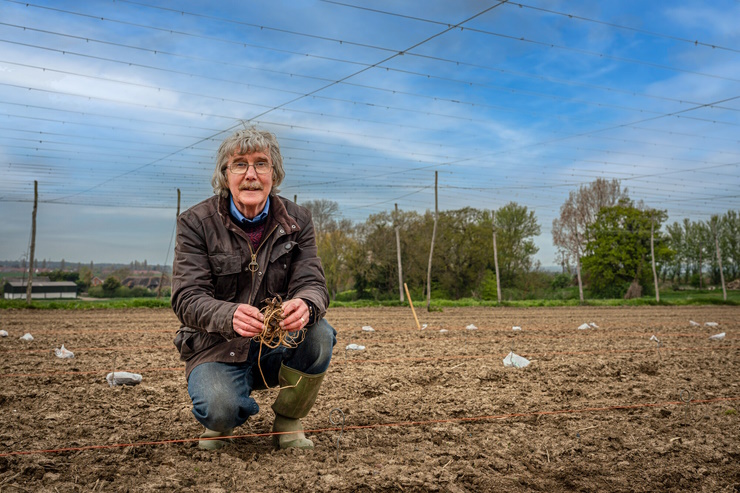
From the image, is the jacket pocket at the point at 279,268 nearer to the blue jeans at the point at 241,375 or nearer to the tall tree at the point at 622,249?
the blue jeans at the point at 241,375

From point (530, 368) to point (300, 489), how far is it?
3.99m

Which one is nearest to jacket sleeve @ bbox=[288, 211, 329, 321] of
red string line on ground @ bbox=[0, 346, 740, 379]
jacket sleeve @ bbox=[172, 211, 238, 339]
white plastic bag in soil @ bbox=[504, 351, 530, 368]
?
jacket sleeve @ bbox=[172, 211, 238, 339]

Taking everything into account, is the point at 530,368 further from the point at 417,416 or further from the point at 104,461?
the point at 104,461

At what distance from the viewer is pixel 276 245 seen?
9.58 ft

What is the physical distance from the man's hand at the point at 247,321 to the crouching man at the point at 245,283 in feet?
0.67

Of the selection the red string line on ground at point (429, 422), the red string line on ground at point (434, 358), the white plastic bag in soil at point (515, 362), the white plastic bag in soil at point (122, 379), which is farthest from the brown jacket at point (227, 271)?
the white plastic bag in soil at point (515, 362)

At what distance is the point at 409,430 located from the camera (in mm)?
3430

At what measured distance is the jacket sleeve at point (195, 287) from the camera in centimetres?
258

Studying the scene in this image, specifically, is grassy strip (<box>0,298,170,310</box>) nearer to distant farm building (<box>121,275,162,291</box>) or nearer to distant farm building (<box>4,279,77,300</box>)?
distant farm building (<box>4,279,77,300</box>)

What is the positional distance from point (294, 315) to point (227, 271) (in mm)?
501

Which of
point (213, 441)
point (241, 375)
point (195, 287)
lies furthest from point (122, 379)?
point (195, 287)

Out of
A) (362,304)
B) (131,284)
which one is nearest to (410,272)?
(362,304)

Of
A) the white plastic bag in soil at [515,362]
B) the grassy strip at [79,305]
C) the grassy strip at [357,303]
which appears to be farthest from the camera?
the grassy strip at [357,303]

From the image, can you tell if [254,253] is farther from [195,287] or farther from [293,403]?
[293,403]
